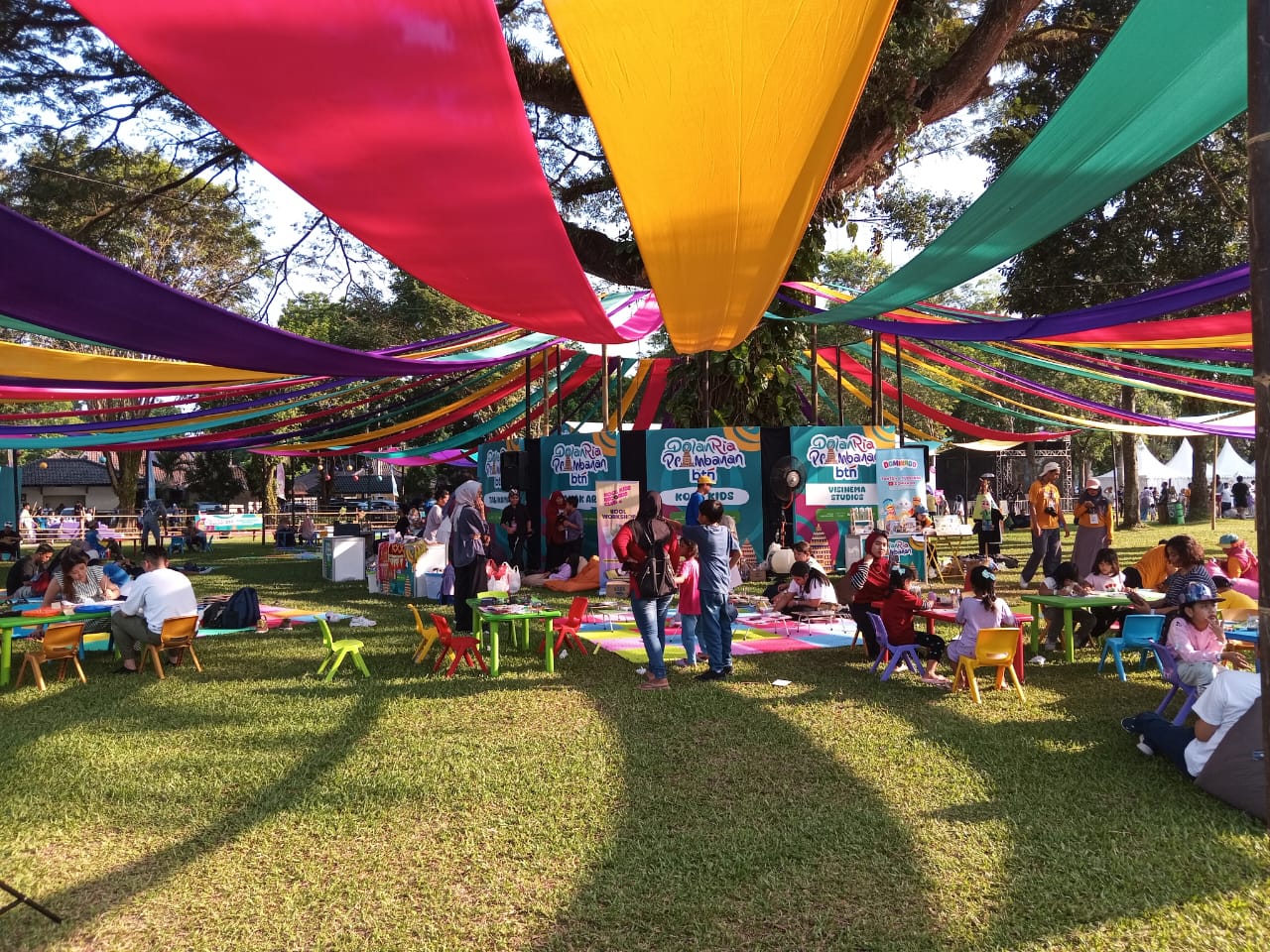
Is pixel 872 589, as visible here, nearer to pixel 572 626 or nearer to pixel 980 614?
pixel 980 614

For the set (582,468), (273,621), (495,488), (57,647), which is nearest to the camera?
(57,647)

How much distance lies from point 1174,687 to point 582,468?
8934mm

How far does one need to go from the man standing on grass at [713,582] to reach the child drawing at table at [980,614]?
164cm

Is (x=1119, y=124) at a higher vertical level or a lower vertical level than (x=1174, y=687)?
higher

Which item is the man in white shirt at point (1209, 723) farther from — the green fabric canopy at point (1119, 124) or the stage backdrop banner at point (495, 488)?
the stage backdrop banner at point (495, 488)

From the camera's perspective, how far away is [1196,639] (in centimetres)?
528

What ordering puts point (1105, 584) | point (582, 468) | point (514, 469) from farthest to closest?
point (514, 469) < point (582, 468) < point (1105, 584)

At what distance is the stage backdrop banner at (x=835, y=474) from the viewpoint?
1260 centimetres

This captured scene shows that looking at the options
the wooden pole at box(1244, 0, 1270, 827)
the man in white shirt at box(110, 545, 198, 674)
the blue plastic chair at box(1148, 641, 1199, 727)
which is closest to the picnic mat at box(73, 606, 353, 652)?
the man in white shirt at box(110, 545, 198, 674)

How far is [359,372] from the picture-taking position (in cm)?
882

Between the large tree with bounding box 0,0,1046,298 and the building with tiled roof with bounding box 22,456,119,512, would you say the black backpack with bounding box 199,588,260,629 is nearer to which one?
the large tree with bounding box 0,0,1046,298

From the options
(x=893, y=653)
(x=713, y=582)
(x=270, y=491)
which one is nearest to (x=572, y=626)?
(x=713, y=582)

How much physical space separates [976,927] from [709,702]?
10.0 ft

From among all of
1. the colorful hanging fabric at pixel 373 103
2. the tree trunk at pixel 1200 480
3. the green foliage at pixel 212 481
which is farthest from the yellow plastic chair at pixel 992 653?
the green foliage at pixel 212 481
